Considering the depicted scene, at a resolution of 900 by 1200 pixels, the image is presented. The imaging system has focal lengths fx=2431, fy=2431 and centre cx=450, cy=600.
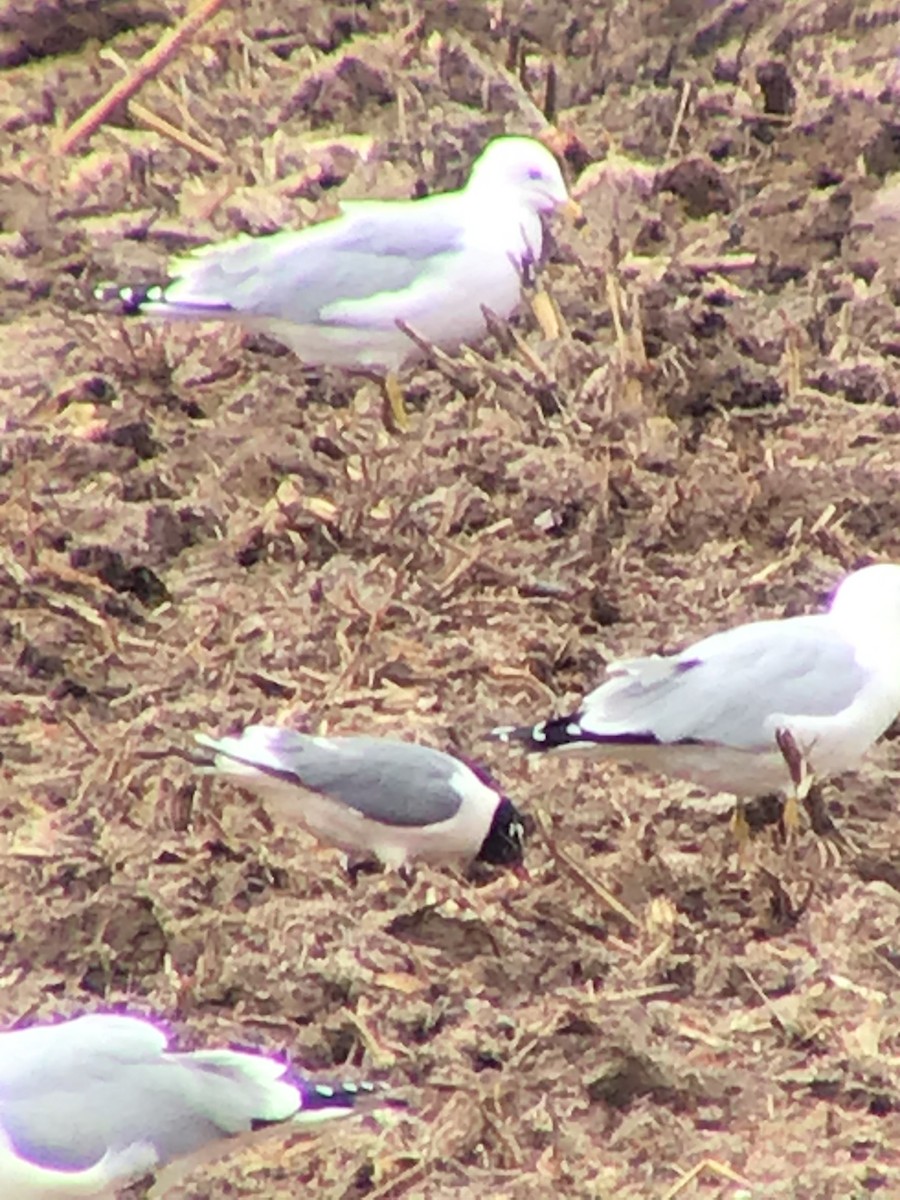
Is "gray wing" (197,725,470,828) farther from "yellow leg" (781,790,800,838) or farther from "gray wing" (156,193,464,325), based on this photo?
"gray wing" (156,193,464,325)

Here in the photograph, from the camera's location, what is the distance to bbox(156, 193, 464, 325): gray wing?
4426 millimetres

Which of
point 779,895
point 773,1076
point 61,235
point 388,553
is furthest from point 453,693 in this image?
point 61,235

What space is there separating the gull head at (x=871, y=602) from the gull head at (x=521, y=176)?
1.37 m

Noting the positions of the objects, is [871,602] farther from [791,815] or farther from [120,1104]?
[120,1104]

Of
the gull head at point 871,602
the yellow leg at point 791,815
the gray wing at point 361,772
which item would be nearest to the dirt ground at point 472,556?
the yellow leg at point 791,815

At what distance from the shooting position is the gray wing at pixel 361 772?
131 inches

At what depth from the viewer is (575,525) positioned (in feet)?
13.7

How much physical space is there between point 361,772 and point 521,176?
1718mm

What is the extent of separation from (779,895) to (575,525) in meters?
1.07

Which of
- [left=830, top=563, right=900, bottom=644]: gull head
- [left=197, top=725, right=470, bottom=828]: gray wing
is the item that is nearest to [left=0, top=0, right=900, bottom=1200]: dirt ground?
[left=197, top=725, right=470, bottom=828]: gray wing

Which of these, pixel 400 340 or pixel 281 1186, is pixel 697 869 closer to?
pixel 281 1186

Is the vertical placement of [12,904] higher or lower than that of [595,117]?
lower

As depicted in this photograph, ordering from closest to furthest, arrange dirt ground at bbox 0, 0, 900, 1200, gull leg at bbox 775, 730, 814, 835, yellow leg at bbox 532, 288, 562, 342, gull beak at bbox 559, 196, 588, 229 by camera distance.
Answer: dirt ground at bbox 0, 0, 900, 1200 → gull leg at bbox 775, 730, 814, 835 → yellow leg at bbox 532, 288, 562, 342 → gull beak at bbox 559, 196, 588, 229

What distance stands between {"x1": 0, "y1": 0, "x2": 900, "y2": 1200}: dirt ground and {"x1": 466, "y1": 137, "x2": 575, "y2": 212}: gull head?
17 cm
